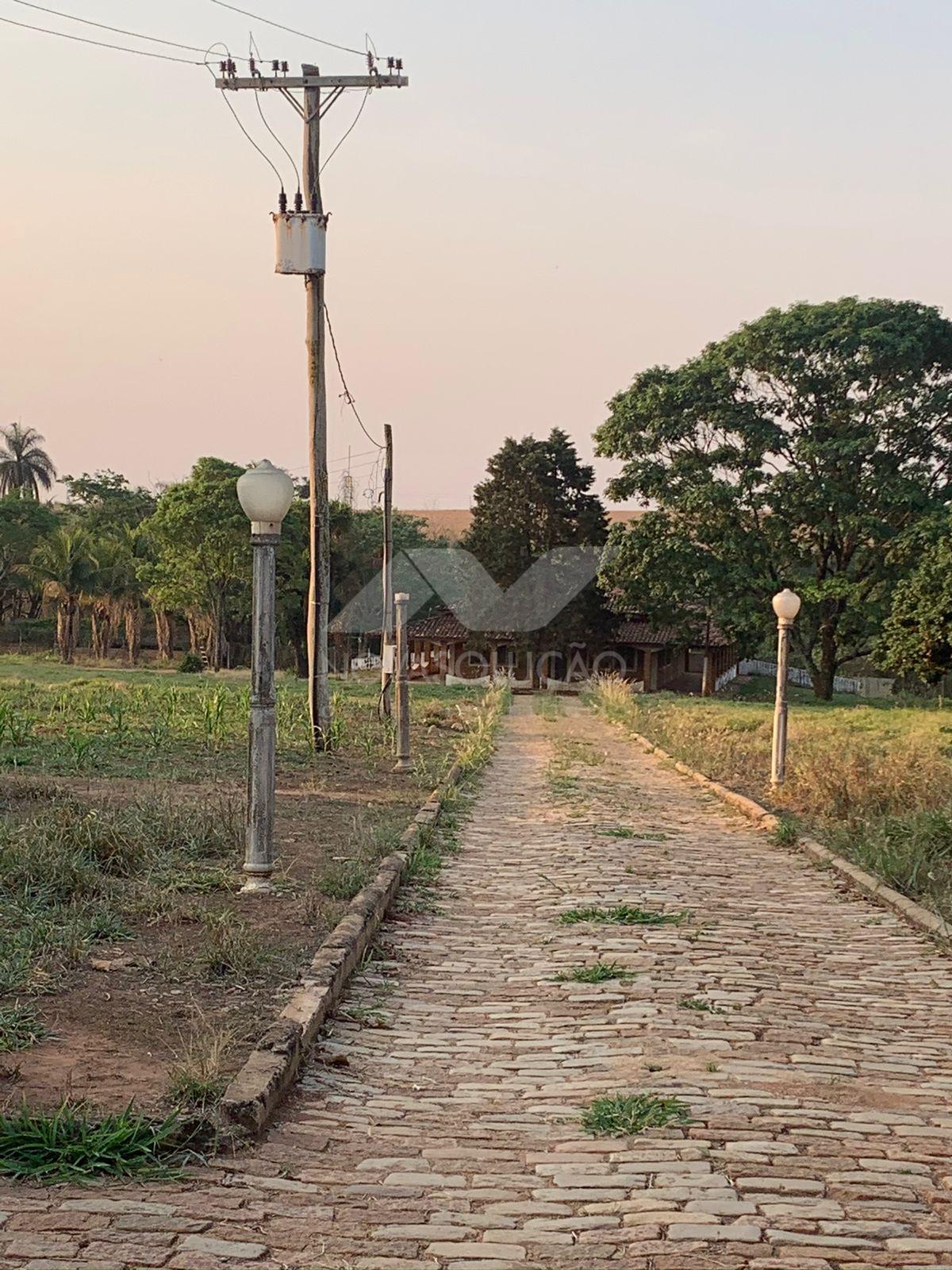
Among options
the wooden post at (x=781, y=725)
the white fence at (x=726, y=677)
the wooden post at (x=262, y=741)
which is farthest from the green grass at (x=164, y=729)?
the white fence at (x=726, y=677)

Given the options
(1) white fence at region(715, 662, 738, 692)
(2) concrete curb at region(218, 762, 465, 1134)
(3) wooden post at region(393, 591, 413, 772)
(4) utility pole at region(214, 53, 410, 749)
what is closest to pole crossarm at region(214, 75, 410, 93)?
(4) utility pole at region(214, 53, 410, 749)

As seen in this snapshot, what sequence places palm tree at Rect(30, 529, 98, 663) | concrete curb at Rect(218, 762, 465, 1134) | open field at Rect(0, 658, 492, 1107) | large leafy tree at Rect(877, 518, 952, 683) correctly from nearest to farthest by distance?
1. concrete curb at Rect(218, 762, 465, 1134)
2. open field at Rect(0, 658, 492, 1107)
3. large leafy tree at Rect(877, 518, 952, 683)
4. palm tree at Rect(30, 529, 98, 663)

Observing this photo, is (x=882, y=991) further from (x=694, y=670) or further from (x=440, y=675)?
(x=694, y=670)

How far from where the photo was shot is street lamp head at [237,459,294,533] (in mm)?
8156

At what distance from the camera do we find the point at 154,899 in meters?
7.47

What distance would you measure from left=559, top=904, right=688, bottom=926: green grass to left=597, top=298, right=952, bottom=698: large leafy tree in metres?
31.4

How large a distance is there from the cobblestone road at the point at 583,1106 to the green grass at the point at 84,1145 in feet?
0.32

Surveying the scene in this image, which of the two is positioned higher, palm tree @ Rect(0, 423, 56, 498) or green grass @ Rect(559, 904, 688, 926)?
palm tree @ Rect(0, 423, 56, 498)

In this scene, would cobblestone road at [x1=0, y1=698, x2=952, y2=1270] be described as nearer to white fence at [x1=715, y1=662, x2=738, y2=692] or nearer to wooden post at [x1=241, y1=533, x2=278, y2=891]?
wooden post at [x1=241, y1=533, x2=278, y2=891]

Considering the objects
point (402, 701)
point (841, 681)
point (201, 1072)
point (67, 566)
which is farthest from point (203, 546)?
point (201, 1072)

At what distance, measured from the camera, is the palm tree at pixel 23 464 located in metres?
71.2

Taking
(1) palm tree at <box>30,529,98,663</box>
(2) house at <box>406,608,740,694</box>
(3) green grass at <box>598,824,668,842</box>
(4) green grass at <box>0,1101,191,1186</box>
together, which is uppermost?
(1) palm tree at <box>30,529,98,663</box>

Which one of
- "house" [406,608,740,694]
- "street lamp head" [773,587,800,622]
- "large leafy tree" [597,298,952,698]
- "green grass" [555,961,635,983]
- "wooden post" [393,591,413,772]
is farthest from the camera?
"house" [406,608,740,694]

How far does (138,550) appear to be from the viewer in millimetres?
56156
